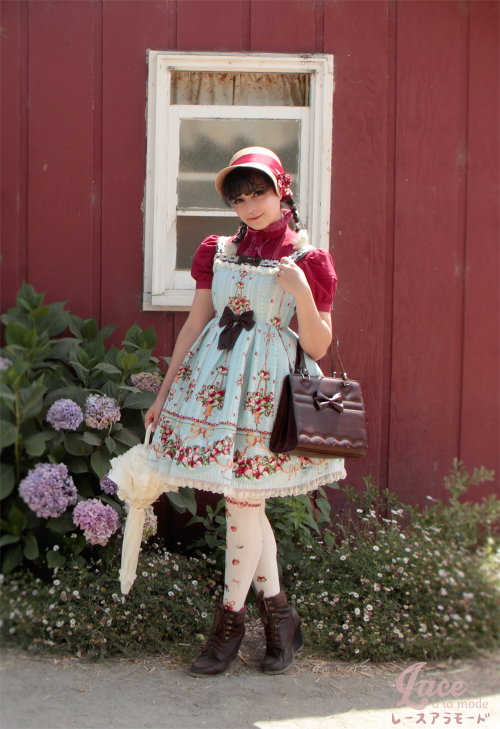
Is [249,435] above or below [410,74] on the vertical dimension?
below

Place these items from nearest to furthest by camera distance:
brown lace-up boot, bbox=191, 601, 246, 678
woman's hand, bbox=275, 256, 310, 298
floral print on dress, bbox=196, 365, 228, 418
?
1. woman's hand, bbox=275, 256, 310, 298
2. floral print on dress, bbox=196, 365, 228, 418
3. brown lace-up boot, bbox=191, 601, 246, 678

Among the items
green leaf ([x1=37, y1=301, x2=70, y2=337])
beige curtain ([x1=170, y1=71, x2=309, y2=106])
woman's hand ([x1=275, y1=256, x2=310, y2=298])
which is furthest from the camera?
beige curtain ([x1=170, y1=71, x2=309, y2=106])

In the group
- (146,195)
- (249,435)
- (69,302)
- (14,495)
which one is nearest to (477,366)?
(249,435)

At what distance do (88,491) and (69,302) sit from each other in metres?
0.96

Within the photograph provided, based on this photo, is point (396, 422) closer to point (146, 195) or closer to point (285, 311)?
point (285, 311)

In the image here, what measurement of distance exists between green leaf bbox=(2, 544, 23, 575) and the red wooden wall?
42.4 inches

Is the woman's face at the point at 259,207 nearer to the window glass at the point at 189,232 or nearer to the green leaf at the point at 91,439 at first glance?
the window glass at the point at 189,232

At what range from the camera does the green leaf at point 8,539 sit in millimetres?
2391

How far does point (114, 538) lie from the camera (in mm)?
2541

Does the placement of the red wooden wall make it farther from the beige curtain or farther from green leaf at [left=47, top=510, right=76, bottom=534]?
green leaf at [left=47, top=510, right=76, bottom=534]

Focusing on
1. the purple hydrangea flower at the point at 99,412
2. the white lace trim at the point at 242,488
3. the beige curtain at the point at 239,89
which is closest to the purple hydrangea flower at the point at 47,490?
the purple hydrangea flower at the point at 99,412

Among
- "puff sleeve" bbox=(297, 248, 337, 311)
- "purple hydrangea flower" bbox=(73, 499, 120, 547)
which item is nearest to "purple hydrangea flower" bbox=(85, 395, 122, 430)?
"purple hydrangea flower" bbox=(73, 499, 120, 547)

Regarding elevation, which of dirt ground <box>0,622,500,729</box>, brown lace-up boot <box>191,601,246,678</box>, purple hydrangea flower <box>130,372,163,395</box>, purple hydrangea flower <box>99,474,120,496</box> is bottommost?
dirt ground <box>0,622,500,729</box>

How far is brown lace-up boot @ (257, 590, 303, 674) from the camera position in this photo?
7.06ft
